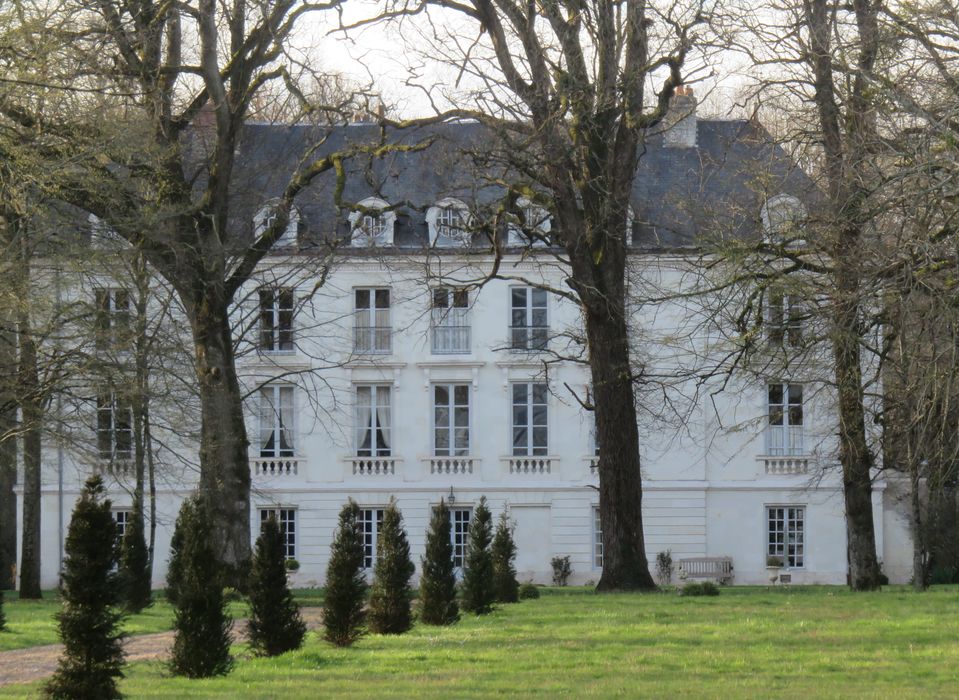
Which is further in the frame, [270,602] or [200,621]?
[270,602]

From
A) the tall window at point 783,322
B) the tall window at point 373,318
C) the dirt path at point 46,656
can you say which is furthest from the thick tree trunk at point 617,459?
the tall window at point 373,318

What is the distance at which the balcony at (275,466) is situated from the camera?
45.3m

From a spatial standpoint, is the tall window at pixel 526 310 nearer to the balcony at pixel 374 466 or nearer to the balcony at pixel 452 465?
the balcony at pixel 452 465

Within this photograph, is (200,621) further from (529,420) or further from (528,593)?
(529,420)

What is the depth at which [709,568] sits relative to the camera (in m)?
44.5

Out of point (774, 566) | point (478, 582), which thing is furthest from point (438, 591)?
point (774, 566)

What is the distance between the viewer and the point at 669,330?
4278 cm

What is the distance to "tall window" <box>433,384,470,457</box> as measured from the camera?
4516 cm

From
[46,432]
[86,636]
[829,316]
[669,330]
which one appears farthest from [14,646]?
[669,330]

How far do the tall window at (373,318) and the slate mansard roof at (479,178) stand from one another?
2.02m

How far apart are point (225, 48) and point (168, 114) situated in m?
2.48

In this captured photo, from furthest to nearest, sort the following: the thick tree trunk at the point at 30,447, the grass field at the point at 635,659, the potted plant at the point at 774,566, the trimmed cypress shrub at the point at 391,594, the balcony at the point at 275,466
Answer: the balcony at the point at 275,466 → the potted plant at the point at 774,566 → the thick tree trunk at the point at 30,447 → the trimmed cypress shrub at the point at 391,594 → the grass field at the point at 635,659

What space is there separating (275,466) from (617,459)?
82.9ft

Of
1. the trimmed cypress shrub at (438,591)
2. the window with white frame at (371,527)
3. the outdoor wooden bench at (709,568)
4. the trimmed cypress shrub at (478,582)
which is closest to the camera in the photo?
the trimmed cypress shrub at (438,591)
